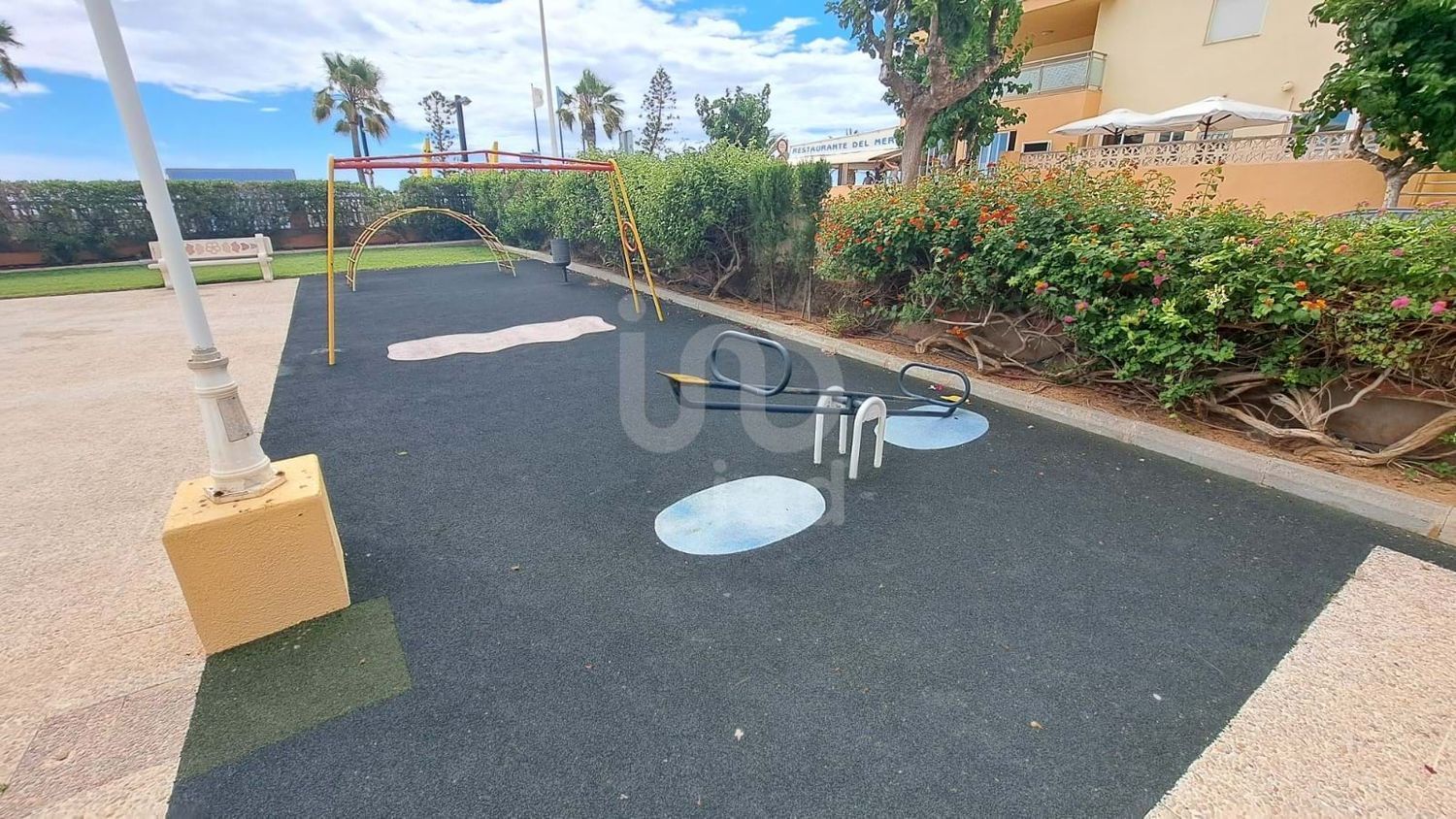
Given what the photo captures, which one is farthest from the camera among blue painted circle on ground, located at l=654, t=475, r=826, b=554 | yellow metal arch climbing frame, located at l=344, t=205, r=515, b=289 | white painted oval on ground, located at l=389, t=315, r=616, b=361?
yellow metal arch climbing frame, located at l=344, t=205, r=515, b=289

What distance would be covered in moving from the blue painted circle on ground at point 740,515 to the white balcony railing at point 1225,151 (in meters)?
8.62

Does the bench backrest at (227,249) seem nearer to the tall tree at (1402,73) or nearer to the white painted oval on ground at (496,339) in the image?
the white painted oval on ground at (496,339)

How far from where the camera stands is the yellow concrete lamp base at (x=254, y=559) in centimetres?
203

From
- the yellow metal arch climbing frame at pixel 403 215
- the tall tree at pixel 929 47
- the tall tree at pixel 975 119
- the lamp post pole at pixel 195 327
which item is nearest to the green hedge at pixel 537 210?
the yellow metal arch climbing frame at pixel 403 215

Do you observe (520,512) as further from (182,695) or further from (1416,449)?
(1416,449)

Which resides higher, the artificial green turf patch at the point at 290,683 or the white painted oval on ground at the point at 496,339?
the white painted oval on ground at the point at 496,339

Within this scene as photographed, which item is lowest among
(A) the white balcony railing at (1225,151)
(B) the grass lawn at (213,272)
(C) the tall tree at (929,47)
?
(B) the grass lawn at (213,272)

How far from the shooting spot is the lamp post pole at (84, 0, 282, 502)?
76.2 inches

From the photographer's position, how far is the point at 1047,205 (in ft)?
15.3

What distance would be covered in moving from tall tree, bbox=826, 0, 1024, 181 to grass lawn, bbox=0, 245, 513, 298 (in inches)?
400

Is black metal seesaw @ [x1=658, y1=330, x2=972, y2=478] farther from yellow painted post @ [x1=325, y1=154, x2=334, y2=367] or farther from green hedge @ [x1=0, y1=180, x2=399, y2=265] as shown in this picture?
green hedge @ [x1=0, y1=180, x2=399, y2=265]

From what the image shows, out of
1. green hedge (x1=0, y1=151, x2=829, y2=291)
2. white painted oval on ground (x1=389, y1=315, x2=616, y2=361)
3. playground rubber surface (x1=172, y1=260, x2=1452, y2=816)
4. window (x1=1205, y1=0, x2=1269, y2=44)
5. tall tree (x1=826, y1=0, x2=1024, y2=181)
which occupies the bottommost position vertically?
playground rubber surface (x1=172, y1=260, x2=1452, y2=816)

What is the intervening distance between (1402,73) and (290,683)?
39.9 feet

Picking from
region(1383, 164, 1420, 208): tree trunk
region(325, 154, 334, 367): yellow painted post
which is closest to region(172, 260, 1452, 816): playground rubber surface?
region(325, 154, 334, 367): yellow painted post
